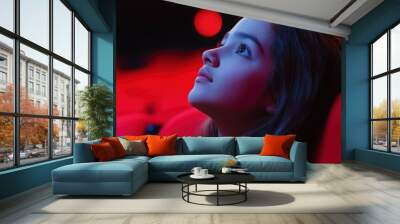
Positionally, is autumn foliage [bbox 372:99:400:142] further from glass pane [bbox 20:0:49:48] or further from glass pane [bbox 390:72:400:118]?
glass pane [bbox 20:0:49:48]

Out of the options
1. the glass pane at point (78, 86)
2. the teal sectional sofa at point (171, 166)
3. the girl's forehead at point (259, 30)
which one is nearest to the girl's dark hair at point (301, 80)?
the girl's forehead at point (259, 30)

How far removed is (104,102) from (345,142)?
5.98 meters

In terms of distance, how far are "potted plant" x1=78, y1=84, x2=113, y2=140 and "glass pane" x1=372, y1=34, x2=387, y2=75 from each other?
6.22 meters

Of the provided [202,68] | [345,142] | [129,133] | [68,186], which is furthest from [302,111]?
[68,186]

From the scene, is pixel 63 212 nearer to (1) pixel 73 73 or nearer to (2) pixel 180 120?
(1) pixel 73 73

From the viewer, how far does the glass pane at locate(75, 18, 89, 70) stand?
305 inches

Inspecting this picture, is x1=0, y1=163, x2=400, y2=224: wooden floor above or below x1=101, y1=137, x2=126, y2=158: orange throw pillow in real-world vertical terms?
below

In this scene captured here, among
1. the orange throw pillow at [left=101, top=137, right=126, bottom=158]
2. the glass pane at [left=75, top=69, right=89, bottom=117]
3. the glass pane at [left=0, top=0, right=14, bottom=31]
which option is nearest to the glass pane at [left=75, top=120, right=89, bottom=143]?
the glass pane at [left=75, top=69, right=89, bottom=117]

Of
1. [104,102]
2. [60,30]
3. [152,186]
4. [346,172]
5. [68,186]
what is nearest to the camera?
[68,186]

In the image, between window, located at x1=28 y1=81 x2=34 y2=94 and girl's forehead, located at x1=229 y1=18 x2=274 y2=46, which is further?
girl's forehead, located at x1=229 y1=18 x2=274 y2=46

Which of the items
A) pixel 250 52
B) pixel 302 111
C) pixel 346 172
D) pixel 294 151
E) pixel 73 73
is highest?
pixel 250 52

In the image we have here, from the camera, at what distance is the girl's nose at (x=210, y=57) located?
29.1 feet

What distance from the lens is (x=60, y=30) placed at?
6.79 metres

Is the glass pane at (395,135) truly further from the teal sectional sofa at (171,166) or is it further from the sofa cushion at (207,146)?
the sofa cushion at (207,146)
